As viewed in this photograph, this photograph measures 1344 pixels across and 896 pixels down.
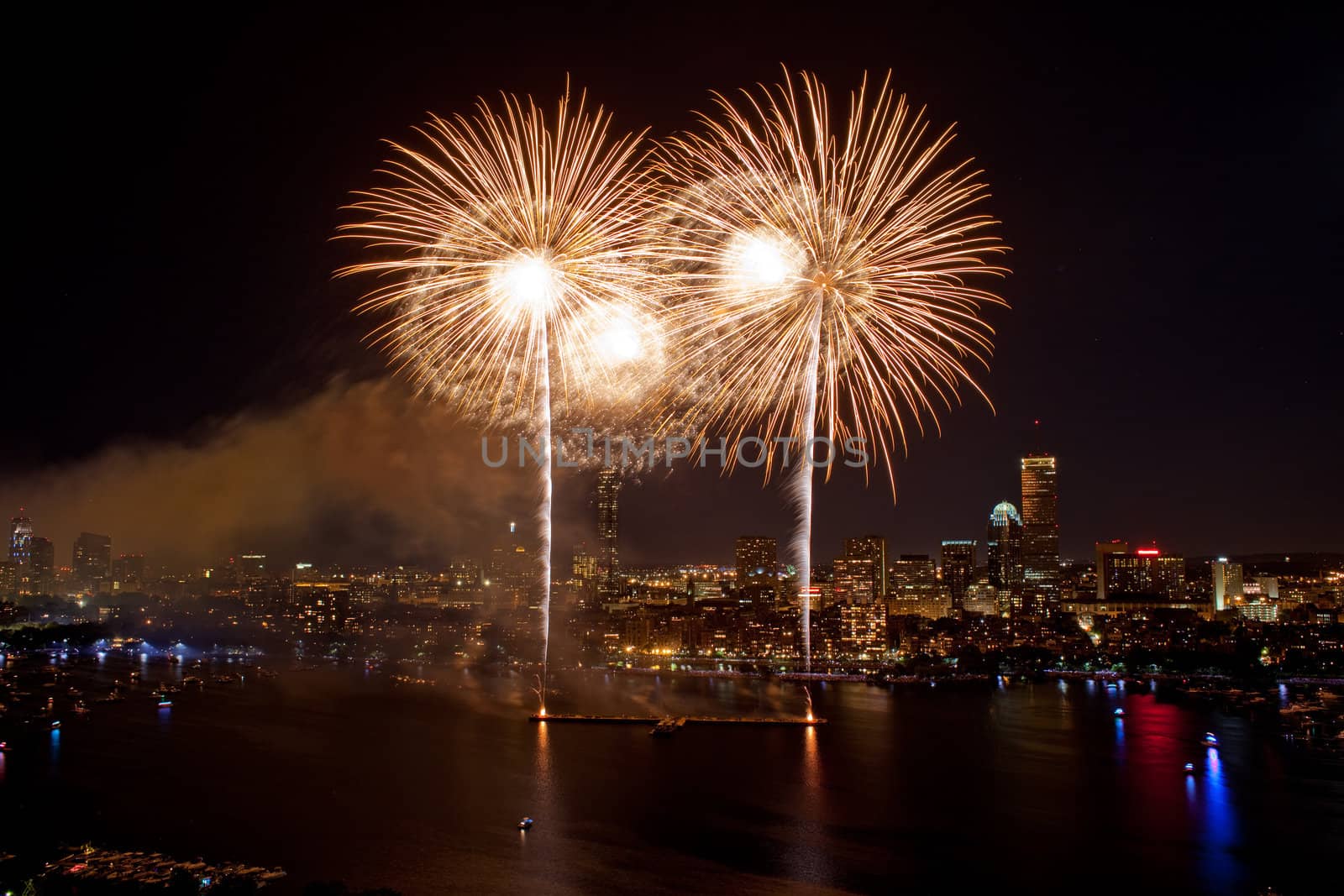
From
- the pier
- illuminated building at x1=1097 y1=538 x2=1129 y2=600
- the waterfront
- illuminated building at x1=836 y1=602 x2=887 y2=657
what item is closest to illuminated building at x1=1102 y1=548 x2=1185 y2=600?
illuminated building at x1=1097 y1=538 x2=1129 y2=600

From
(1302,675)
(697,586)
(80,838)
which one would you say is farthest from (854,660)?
(80,838)

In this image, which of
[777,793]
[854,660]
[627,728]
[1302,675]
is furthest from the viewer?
[854,660]

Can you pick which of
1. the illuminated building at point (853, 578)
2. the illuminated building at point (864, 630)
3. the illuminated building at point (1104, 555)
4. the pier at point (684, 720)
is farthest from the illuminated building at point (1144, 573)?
the pier at point (684, 720)

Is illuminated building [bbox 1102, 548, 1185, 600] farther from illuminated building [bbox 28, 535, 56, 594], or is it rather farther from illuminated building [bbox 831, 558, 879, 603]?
illuminated building [bbox 28, 535, 56, 594]

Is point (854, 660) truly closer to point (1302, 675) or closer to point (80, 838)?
point (1302, 675)

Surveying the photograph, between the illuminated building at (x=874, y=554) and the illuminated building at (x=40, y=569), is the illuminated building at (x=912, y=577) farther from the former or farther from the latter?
the illuminated building at (x=40, y=569)
